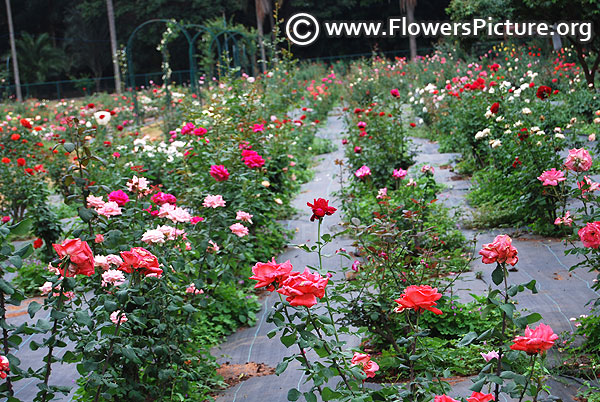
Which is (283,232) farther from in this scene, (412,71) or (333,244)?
(412,71)

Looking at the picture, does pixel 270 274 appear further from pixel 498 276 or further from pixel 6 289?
pixel 6 289

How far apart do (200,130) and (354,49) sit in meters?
26.4

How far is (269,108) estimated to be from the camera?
Result: 23.1 feet

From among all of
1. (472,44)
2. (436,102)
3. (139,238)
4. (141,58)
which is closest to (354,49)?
(141,58)

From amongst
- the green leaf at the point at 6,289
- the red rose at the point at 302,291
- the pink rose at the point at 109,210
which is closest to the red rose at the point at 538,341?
the red rose at the point at 302,291

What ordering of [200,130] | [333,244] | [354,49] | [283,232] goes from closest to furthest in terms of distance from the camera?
1. [200,130]
2. [333,244]
3. [283,232]
4. [354,49]

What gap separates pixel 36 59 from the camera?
96.8 feet

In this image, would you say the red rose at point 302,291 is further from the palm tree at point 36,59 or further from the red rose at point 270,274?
the palm tree at point 36,59

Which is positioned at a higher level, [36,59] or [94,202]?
[36,59]

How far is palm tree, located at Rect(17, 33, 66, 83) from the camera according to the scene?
96.0 feet

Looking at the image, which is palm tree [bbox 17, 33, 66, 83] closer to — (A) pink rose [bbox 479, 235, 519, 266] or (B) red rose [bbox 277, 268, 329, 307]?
(B) red rose [bbox 277, 268, 329, 307]

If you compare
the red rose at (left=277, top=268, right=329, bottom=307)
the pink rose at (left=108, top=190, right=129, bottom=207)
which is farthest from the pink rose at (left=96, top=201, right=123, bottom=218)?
the red rose at (left=277, top=268, right=329, bottom=307)

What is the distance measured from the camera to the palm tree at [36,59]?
2927 centimetres

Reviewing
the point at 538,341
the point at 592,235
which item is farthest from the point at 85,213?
the point at 592,235
